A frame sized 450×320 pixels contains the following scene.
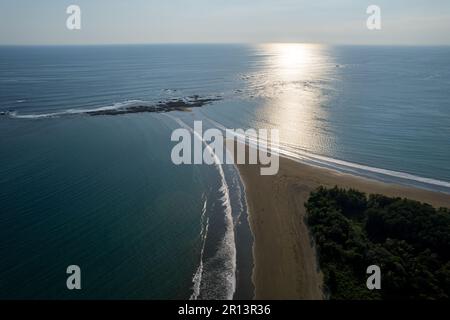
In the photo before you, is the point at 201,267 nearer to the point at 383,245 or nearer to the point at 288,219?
the point at 288,219

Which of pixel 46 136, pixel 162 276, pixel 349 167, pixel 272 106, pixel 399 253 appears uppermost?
pixel 272 106

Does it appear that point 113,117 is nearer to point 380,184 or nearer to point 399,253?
point 380,184

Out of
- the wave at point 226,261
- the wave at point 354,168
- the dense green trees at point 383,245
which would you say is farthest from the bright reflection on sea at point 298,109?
the wave at point 226,261

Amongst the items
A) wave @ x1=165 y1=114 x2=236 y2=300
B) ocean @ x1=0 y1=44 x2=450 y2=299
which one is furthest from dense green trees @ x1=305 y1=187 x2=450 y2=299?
wave @ x1=165 y1=114 x2=236 y2=300

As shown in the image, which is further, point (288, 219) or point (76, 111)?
point (76, 111)

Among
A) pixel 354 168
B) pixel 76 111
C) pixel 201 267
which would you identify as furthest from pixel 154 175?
pixel 76 111
